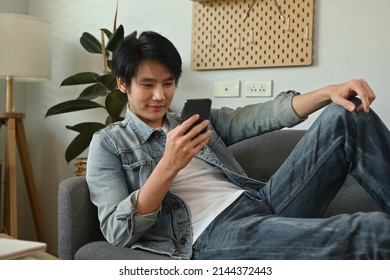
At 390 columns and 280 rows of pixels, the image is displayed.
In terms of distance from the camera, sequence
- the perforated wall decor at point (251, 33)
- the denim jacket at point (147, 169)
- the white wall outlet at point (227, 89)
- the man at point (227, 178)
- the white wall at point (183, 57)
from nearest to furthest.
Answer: the man at point (227, 178)
the denim jacket at point (147, 169)
the white wall at point (183, 57)
the perforated wall decor at point (251, 33)
the white wall outlet at point (227, 89)

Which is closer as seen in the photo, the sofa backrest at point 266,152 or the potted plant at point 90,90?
the sofa backrest at point 266,152

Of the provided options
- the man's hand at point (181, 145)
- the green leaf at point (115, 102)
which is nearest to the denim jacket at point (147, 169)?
the man's hand at point (181, 145)

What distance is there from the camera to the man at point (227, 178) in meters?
1.06

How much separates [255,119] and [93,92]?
0.96m

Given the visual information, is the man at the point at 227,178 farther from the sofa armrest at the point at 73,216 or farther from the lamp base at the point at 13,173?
the lamp base at the point at 13,173

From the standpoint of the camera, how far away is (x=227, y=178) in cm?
137

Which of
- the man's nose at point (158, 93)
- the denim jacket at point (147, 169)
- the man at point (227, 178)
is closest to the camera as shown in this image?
the man at point (227, 178)

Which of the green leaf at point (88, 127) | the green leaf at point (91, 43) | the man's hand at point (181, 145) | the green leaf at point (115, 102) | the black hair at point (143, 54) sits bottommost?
the green leaf at point (88, 127)

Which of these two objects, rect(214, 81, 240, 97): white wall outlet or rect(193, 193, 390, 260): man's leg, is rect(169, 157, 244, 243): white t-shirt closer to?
rect(193, 193, 390, 260): man's leg

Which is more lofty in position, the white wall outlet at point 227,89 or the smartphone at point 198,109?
the white wall outlet at point 227,89

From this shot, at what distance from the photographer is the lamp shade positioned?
6.95 ft

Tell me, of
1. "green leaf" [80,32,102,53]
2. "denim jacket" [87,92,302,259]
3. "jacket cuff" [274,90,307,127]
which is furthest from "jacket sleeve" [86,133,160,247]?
"green leaf" [80,32,102,53]

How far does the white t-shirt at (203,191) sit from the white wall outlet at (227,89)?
2.25 feet
